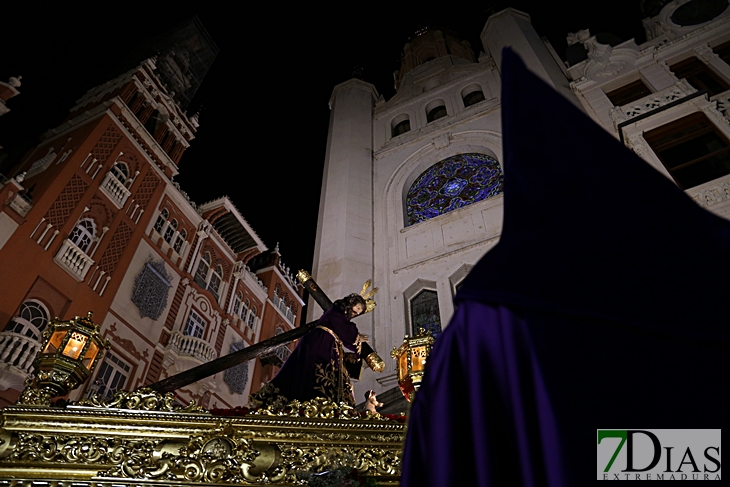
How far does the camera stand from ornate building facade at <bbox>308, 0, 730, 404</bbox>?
8.75 meters

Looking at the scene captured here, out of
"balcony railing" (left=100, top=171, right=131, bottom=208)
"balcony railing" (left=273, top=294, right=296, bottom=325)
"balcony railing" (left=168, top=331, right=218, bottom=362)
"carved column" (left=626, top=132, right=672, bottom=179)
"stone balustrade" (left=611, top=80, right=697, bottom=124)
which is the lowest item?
"carved column" (left=626, top=132, right=672, bottom=179)

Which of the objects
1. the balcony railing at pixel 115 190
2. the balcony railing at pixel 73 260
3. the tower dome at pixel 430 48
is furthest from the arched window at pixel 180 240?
the tower dome at pixel 430 48

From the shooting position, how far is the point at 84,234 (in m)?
14.1

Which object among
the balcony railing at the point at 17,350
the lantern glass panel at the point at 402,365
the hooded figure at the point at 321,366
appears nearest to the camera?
the lantern glass panel at the point at 402,365

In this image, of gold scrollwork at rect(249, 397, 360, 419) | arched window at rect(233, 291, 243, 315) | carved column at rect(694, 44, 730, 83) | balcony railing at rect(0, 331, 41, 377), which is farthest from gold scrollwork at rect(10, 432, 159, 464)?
arched window at rect(233, 291, 243, 315)

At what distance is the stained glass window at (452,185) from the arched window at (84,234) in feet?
33.1

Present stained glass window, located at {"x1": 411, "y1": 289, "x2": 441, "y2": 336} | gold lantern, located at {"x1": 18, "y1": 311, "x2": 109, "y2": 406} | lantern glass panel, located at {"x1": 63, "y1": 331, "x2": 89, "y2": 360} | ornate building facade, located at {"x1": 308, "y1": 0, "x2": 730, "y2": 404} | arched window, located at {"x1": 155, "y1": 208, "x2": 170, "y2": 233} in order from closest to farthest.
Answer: gold lantern, located at {"x1": 18, "y1": 311, "x2": 109, "y2": 406} → lantern glass panel, located at {"x1": 63, "y1": 331, "x2": 89, "y2": 360} → stained glass window, located at {"x1": 411, "y1": 289, "x2": 441, "y2": 336} → ornate building facade, located at {"x1": 308, "y1": 0, "x2": 730, "y2": 404} → arched window, located at {"x1": 155, "y1": 208, "x2": 170, "y2": 233}

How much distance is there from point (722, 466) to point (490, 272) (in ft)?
2.39

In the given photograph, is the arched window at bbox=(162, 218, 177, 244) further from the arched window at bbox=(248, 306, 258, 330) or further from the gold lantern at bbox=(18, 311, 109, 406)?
the gold lantern at bbox=(18, 311, 109, 406)

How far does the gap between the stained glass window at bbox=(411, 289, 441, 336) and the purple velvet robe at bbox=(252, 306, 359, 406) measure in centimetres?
350

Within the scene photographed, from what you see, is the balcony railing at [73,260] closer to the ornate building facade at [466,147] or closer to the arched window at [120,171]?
the arched window at [120,171]

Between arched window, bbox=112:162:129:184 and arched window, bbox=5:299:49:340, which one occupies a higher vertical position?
arched window, bbox=112:162:129:184

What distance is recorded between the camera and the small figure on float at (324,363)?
Answer: 4.27 m

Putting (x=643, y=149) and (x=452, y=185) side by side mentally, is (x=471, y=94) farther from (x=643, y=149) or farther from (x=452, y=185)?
(x=643, y=149)
